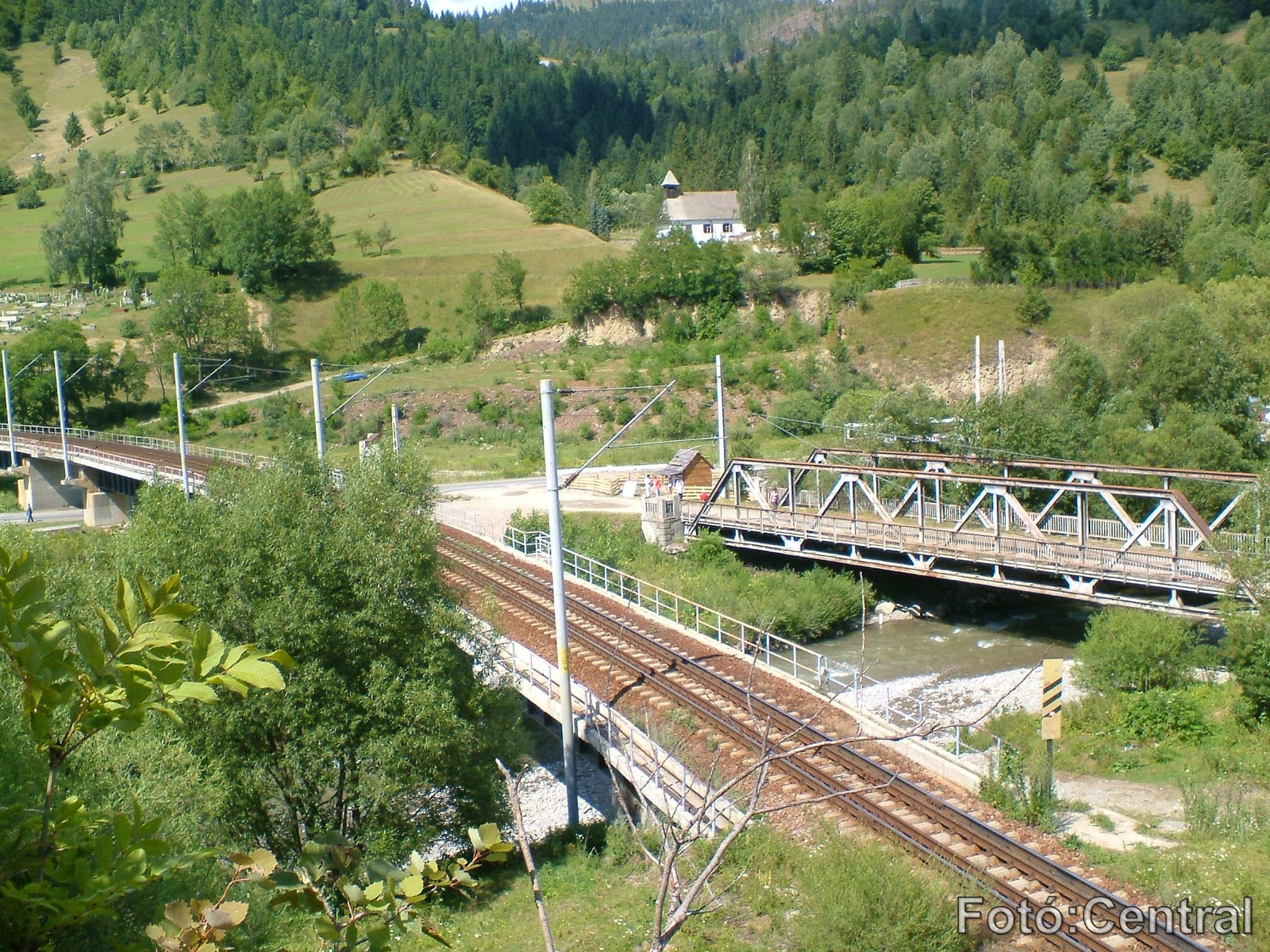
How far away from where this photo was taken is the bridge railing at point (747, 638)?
1892 centimetres

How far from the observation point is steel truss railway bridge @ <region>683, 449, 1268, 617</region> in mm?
24156

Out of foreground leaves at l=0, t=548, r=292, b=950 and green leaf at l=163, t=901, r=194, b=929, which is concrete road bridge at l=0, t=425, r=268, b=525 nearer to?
foreground leaves at l=0, t=548, r=292, b=950

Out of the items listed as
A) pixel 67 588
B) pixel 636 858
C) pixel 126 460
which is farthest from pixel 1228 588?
pixel 126 460

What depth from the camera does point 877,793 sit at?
1519cm

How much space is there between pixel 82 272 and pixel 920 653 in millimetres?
93884

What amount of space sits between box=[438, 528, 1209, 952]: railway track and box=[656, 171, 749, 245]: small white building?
88408 mm

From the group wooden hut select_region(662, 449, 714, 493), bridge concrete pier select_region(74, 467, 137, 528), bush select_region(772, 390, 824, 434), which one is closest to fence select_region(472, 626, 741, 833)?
wooden hut select_region(662, 449, 714, 493)

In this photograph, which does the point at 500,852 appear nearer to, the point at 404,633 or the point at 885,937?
the point at 885,937

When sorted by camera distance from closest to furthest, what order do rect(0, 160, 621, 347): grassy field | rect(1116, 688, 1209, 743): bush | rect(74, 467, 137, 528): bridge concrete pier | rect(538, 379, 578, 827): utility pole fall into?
rect(538, 379, 578, 827): utility pole
rect(1116, 688, 1209, 743): bush
rect(74, 467, 137, 528): bridge concrete pier
rect(0, 160, 621, 347): grassy field

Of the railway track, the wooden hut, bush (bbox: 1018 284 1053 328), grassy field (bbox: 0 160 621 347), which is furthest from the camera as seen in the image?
grassy field (bbox: 0 160 621 347)

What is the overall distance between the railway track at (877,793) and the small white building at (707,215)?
Answer: 290 feet

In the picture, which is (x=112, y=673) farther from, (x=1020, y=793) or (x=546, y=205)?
(x=546, y=205)

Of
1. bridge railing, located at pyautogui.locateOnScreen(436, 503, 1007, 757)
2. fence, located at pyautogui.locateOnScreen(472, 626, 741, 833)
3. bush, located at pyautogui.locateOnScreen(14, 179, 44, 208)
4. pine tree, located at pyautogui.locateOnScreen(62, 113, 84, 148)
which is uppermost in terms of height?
pine tree, located at pyautogui.locateOnScreen(62, 113, 84, 148)

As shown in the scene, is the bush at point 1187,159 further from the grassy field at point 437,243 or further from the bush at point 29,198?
the bush at point 29,198
